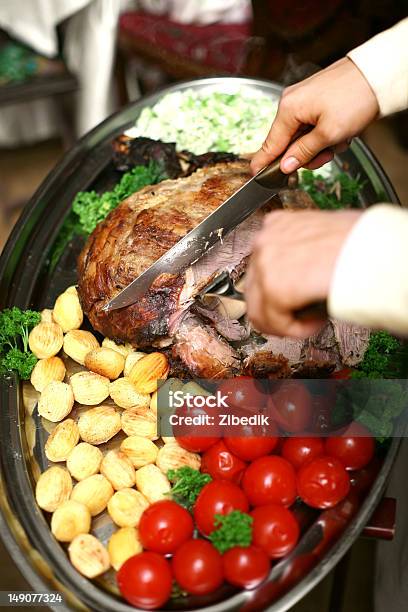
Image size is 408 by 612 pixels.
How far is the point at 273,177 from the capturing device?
158 centimetres

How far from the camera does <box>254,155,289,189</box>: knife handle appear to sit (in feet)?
5.14

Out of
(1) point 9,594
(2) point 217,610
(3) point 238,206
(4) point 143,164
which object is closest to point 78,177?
(4) point 143,164

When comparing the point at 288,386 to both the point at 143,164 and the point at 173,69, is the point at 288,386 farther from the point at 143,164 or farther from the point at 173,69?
the point at 173,69

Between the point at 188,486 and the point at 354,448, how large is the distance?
13.9 inches

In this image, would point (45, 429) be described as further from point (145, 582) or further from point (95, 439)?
point (145, 582)

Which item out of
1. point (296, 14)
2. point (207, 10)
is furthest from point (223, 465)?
point (207, 10)

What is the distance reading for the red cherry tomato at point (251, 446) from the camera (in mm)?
1439

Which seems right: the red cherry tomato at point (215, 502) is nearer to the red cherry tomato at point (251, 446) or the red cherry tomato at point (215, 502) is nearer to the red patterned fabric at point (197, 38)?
the red cherry tomato at point (251, 446)

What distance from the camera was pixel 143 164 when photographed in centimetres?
209

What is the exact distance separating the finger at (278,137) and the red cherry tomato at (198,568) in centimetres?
86

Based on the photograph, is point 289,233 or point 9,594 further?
point 9,594

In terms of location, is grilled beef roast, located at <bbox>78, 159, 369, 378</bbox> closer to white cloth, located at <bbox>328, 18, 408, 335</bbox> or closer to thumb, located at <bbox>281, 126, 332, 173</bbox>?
thumb, located at <bbox>281, 126, 332, 173</bbox>

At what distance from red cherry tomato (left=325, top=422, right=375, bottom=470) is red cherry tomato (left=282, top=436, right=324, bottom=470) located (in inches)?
1.4

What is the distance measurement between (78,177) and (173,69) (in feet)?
4.29
